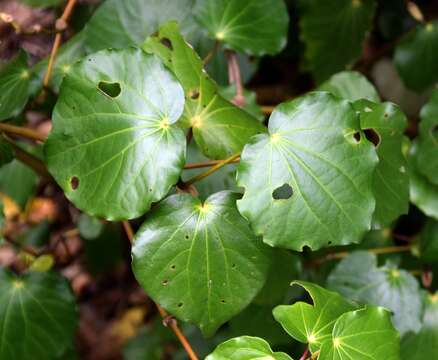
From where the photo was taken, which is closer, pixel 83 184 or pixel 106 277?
pixel 83 184

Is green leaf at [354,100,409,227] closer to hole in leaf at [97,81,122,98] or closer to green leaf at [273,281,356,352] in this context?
green leaf at [273,281,356,352]

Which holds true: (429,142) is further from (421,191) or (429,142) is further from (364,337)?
(364,337)

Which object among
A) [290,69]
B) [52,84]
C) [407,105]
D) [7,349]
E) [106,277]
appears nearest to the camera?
[7,349]

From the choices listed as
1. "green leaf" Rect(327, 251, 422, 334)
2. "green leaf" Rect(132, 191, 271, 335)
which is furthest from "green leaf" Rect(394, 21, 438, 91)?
"green leaf" Rect(132, 191, 271, 335)

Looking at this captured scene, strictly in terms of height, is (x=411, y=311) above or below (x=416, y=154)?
below

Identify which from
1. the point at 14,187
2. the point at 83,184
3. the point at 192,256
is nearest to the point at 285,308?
the point at 192,256

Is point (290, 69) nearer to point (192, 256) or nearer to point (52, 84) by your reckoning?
point (52, 84)
